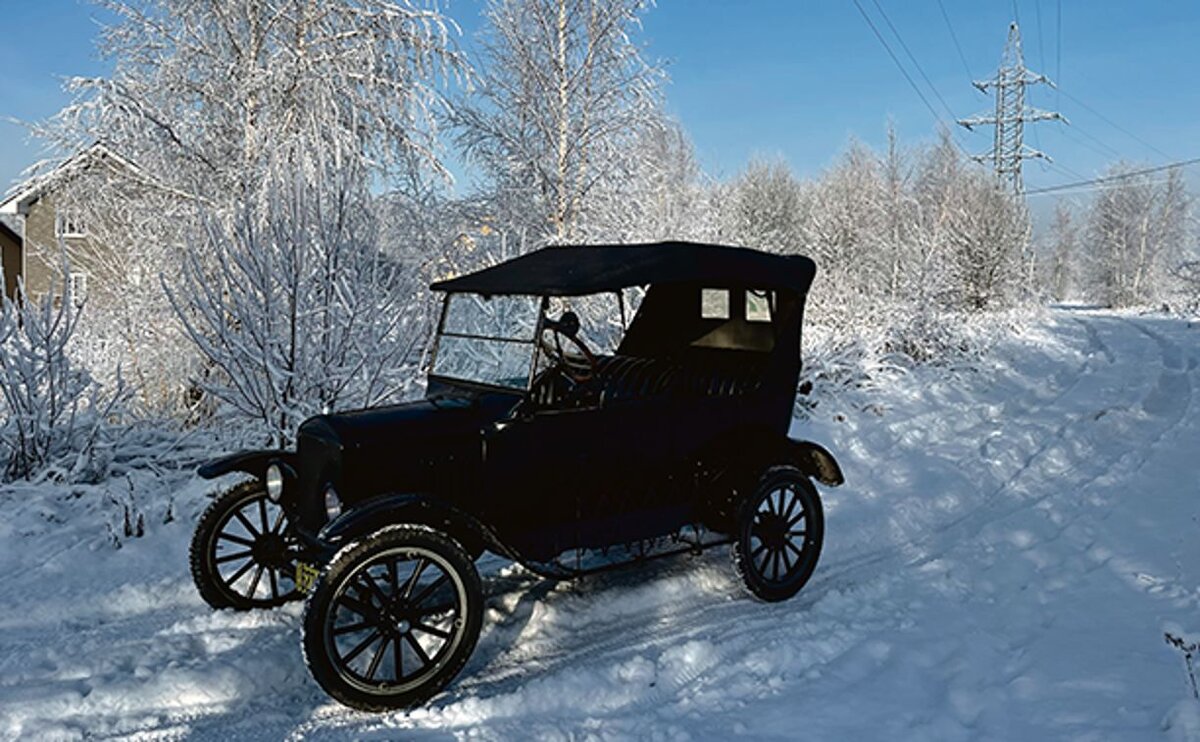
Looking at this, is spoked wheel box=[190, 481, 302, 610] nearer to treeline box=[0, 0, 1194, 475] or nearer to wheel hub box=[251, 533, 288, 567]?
wheel hub box=[251, 533, 288, 567]

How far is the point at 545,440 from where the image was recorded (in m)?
4.17

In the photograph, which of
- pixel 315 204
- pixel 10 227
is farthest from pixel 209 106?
pixel 10 227

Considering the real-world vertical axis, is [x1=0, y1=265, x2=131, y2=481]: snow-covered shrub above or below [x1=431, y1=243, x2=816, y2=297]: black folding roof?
below

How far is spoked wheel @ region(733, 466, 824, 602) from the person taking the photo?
4543mm

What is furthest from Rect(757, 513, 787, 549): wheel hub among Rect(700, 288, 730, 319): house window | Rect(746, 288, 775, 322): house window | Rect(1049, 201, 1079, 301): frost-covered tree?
Rect(1049, 201, 1079, 301): frost-covered tree

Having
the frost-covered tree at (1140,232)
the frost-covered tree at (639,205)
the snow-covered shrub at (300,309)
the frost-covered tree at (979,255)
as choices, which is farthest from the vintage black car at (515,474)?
the frost-covered tree at (1140,232)

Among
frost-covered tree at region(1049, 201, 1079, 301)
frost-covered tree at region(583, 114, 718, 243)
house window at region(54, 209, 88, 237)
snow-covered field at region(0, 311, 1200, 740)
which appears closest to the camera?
snow-covered field at region(0, 311, 1200, 740)

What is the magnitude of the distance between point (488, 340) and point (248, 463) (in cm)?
152

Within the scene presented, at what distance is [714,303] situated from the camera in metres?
5.89

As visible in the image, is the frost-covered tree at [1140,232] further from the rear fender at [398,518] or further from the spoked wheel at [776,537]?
the rear fender at [398,518]

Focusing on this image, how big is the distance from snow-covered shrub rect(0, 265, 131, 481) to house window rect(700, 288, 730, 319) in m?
4.97

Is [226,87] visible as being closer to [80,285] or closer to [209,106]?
[209,106]

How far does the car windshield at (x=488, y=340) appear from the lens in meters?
4.34

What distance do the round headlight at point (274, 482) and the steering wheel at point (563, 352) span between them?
1541 millimetres
